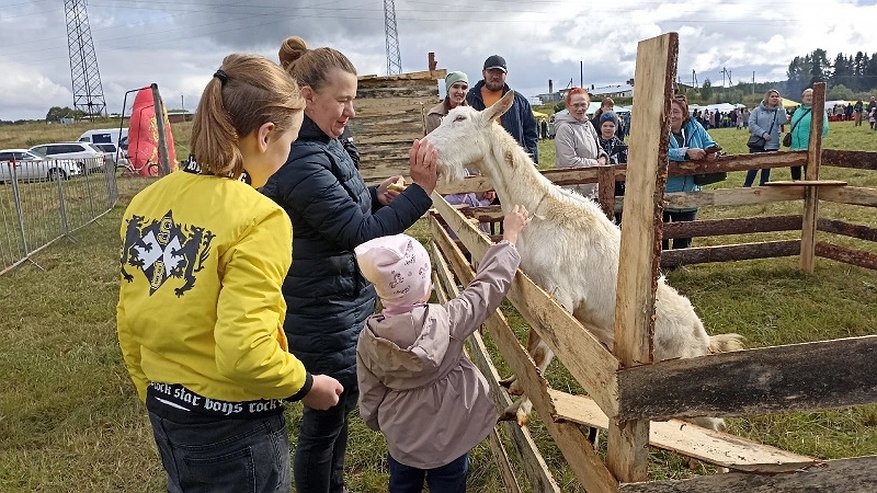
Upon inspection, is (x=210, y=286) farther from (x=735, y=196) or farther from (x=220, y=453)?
(x=735, y=196)

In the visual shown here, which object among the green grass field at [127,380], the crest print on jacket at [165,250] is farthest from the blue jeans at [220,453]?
the green grass field at [127,380]

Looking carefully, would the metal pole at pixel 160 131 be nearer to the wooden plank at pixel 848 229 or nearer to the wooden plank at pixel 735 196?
the wooden plank at pixel 735 196

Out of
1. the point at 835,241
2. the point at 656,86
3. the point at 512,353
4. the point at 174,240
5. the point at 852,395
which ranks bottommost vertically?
the point at 835,241

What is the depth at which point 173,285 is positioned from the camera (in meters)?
1.54

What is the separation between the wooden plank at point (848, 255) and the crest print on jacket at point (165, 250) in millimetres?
7228

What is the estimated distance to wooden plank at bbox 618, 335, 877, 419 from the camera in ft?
4.78

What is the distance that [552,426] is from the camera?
228 centimetres

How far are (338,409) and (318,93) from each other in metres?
1.36

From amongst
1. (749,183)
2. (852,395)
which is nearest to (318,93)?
(852,395)

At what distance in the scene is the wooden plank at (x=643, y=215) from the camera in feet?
4.15

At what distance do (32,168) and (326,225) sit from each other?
1326 centimetres

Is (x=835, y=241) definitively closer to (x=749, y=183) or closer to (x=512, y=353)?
(x=749, y=183)

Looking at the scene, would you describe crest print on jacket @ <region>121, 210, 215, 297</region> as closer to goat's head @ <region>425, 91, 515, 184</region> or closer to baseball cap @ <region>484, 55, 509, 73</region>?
goat's head @ <region>425, 91, 515, 184</region>

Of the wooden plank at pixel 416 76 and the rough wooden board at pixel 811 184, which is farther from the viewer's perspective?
the wooden plank at pixel 416 76
